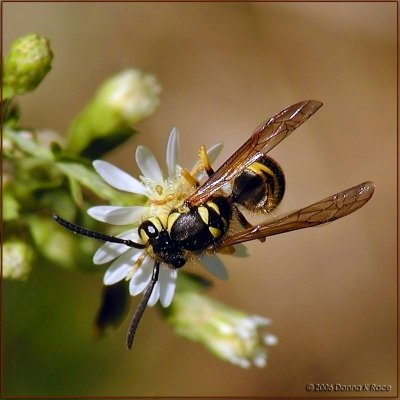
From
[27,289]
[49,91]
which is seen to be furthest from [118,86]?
[49,91]

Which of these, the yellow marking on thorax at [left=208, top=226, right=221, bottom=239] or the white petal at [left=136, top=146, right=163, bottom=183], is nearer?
the yellow marking on thorax at [left=208, top=226, right=221, bottom=239]

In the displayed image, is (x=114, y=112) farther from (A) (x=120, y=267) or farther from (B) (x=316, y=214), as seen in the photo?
(B) (x=316, y=214)

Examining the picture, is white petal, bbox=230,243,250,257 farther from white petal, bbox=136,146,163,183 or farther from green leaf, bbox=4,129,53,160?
green leaf, bbox=4,129,53,160

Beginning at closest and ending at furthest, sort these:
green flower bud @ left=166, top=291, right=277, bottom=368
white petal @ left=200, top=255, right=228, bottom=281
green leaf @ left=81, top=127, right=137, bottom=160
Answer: white petal @ left=200, top=255, right=228, bottom=281
green leaf @ left=81, top=127, right=137, bottom=160
green flower bud @ left=166, top=291, right=277, bottom=368

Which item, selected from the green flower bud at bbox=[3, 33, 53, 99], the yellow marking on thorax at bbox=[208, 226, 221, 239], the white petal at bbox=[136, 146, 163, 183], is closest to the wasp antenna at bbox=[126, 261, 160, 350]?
the yellow marking on thorax at bbox=[208, 226, 221, 239]

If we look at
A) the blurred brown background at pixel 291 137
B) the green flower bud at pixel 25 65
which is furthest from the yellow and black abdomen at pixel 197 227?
the blurred brown background at pixel 291 137

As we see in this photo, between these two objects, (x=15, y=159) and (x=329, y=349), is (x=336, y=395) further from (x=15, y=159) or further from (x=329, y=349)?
(x=15, y=159)

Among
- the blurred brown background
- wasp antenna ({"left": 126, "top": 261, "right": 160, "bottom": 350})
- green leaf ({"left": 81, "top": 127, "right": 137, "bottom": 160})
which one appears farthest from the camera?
the blurred brown background
